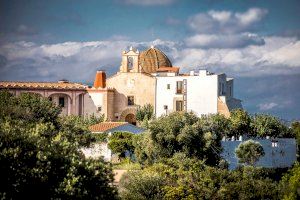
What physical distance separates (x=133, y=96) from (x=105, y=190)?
4845 centimetres

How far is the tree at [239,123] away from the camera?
5386 cm

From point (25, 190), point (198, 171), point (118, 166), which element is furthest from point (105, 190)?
point (118, 166)

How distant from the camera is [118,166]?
132 feet

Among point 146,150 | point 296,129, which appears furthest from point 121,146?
point 296,129

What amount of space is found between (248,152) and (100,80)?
34.1 m

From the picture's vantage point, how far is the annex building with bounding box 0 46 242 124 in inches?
2657

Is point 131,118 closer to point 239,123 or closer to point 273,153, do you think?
point 239,123

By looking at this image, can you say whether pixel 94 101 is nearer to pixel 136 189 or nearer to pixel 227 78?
pixel 227 78

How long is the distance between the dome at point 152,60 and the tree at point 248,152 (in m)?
32.5

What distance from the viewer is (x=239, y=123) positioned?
54.4m

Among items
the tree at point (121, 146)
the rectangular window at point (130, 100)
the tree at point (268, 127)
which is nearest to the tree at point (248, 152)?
the tree at point (121, 146)

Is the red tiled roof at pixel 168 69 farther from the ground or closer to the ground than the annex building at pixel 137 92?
farther from the ground

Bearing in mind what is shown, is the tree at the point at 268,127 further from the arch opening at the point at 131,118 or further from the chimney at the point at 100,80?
the chimney at the point at 100,80

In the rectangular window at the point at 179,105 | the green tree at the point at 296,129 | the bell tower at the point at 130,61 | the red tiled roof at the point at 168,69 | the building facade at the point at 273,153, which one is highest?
the bell tower at the point at 130,61
